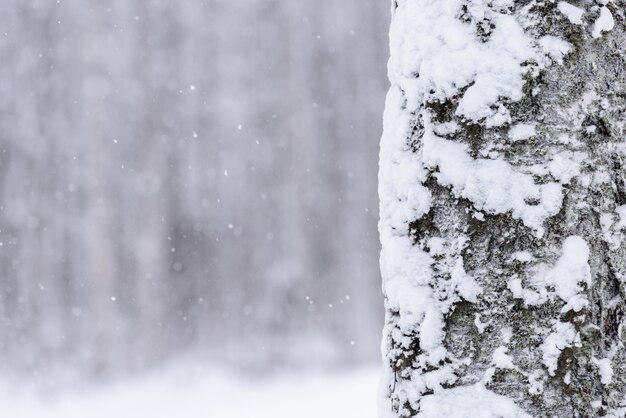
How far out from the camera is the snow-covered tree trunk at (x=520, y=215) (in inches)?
33.1

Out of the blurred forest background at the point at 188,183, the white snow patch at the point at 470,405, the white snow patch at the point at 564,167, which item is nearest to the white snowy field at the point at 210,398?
the blurred forest background at the point at 188,183

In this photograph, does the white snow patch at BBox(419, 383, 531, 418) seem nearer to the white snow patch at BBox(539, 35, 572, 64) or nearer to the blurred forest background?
the white snow patch at BBox(539, 35, 572, 64)

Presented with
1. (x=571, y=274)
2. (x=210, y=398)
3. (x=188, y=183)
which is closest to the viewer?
(x=571, y=274)

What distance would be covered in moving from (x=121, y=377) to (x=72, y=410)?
17.4 inches

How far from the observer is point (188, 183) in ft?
18.7

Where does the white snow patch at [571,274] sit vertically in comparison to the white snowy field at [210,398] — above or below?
below

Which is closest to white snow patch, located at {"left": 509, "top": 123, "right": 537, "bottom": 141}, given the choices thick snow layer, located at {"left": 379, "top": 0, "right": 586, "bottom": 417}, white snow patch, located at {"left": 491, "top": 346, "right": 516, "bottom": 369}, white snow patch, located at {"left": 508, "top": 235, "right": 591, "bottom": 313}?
thick snow layer, located at {"left": 379, "top": 0, "right": 586, "bottom": 417}

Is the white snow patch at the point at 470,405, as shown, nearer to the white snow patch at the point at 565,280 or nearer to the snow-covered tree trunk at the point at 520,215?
the snow-covered tree trunk at the point at 520,215

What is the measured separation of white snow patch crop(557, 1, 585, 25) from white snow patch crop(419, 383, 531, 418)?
1.58ft

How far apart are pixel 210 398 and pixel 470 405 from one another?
466 cm

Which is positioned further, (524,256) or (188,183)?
(188,183)

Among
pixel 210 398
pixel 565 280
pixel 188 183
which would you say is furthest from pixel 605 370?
pixel 188 183

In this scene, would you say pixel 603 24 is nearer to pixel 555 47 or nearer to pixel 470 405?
pixel 555 47

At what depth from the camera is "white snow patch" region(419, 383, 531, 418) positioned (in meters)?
0.85
